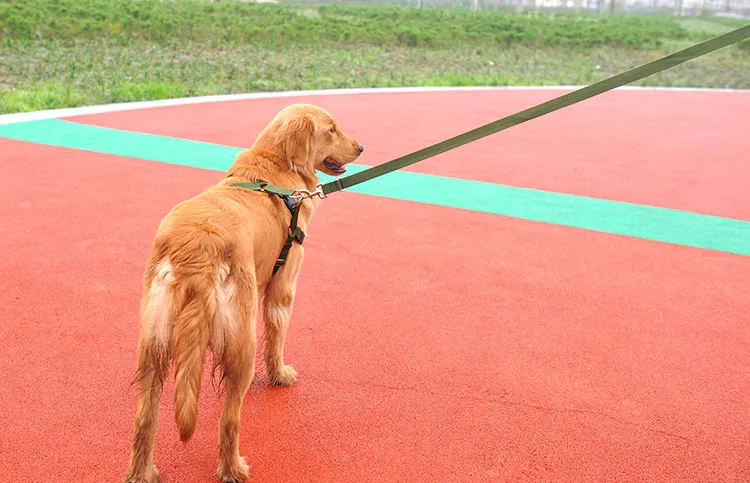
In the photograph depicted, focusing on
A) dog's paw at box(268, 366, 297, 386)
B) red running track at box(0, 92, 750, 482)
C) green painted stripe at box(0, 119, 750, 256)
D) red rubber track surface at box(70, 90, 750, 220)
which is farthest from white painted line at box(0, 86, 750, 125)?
dog's paw at box(268, 366, 297, 386)

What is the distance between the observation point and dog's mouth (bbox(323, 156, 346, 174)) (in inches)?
155

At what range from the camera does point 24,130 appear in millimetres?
10344

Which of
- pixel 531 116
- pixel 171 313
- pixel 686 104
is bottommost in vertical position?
pixel 686 104

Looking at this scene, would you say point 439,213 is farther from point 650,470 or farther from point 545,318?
point 650,470

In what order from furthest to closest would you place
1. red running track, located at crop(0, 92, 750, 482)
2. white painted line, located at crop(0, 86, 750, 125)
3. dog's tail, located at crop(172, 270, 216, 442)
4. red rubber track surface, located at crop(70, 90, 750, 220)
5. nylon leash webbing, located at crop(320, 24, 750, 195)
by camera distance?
white painted line, located at crop(0, 86, 750, 125)
red rubber track surface, located at crop(70, 90, 750, 220)
red running track, located at crop(0, 92, 750, 482)
nylon leash webbing, located at crop(320, 24, 750, 195)
dog's tail, located at crop(172, 270, 216, 442)

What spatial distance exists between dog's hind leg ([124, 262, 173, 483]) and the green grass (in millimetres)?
10528

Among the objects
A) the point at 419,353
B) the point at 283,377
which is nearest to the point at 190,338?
the point at 283,377

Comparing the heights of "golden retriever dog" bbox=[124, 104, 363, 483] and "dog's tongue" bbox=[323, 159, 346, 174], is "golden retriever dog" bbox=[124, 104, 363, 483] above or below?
below

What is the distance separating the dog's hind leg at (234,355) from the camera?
2.80 metres

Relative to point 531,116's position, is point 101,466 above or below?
Result: below

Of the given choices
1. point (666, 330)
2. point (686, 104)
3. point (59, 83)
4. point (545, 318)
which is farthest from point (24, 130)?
point (686, 104)

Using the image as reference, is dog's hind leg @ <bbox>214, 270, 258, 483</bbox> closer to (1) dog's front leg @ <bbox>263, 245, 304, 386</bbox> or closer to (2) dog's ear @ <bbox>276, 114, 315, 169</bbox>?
(1) dog's front leg @ <bbox>263, 245, 304, 386</bbox>

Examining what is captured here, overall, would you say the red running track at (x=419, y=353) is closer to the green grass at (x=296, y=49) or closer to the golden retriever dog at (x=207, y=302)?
the golden retriever dog at (x=207, y=302)

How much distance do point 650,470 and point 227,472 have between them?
1.93 meters
